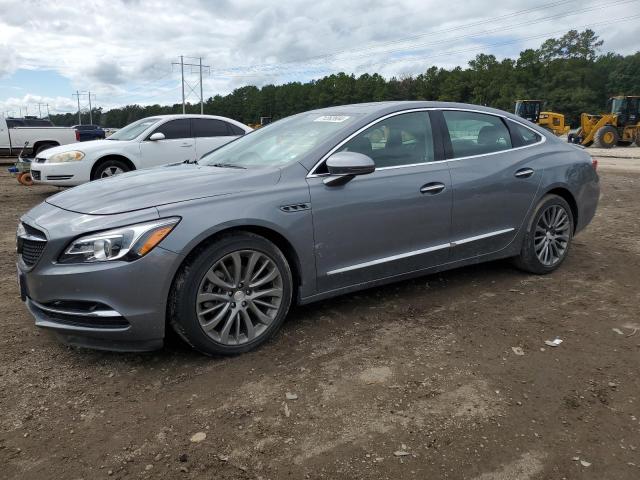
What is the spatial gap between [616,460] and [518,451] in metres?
0.41

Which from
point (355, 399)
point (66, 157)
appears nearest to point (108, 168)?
point (66, 157)

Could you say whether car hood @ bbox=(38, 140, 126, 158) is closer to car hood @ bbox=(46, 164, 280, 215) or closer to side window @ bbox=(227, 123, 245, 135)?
side window @ bbox=(227, 123, 245, 135)

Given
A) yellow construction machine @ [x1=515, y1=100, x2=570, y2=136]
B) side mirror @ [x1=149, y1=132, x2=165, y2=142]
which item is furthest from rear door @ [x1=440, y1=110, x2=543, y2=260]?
yellow construction machine @ [x1=515, y1=100, x2=570, y2=136]

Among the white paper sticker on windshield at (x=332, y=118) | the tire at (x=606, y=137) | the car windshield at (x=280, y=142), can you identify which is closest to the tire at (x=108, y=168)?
the car windshield at (x=280, y=142)

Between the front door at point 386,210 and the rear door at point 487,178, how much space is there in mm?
154

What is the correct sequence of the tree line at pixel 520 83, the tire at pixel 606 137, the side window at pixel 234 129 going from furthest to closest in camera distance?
the tree line at pixel 520 83, the tire at pixel 606 137, the side window at pixel 234 129

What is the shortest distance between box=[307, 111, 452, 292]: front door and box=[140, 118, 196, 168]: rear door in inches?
259

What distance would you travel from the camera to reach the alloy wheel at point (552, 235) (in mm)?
4766

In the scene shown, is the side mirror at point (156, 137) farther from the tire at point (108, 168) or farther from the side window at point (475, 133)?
the side window at point (475, 133)

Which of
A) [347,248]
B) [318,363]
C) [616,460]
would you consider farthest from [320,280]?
[616,460]

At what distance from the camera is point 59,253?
289 cm

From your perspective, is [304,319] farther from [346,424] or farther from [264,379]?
[346,424]

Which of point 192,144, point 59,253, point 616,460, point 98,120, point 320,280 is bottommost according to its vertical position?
point 616,460

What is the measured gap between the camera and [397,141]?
12.9 feet
